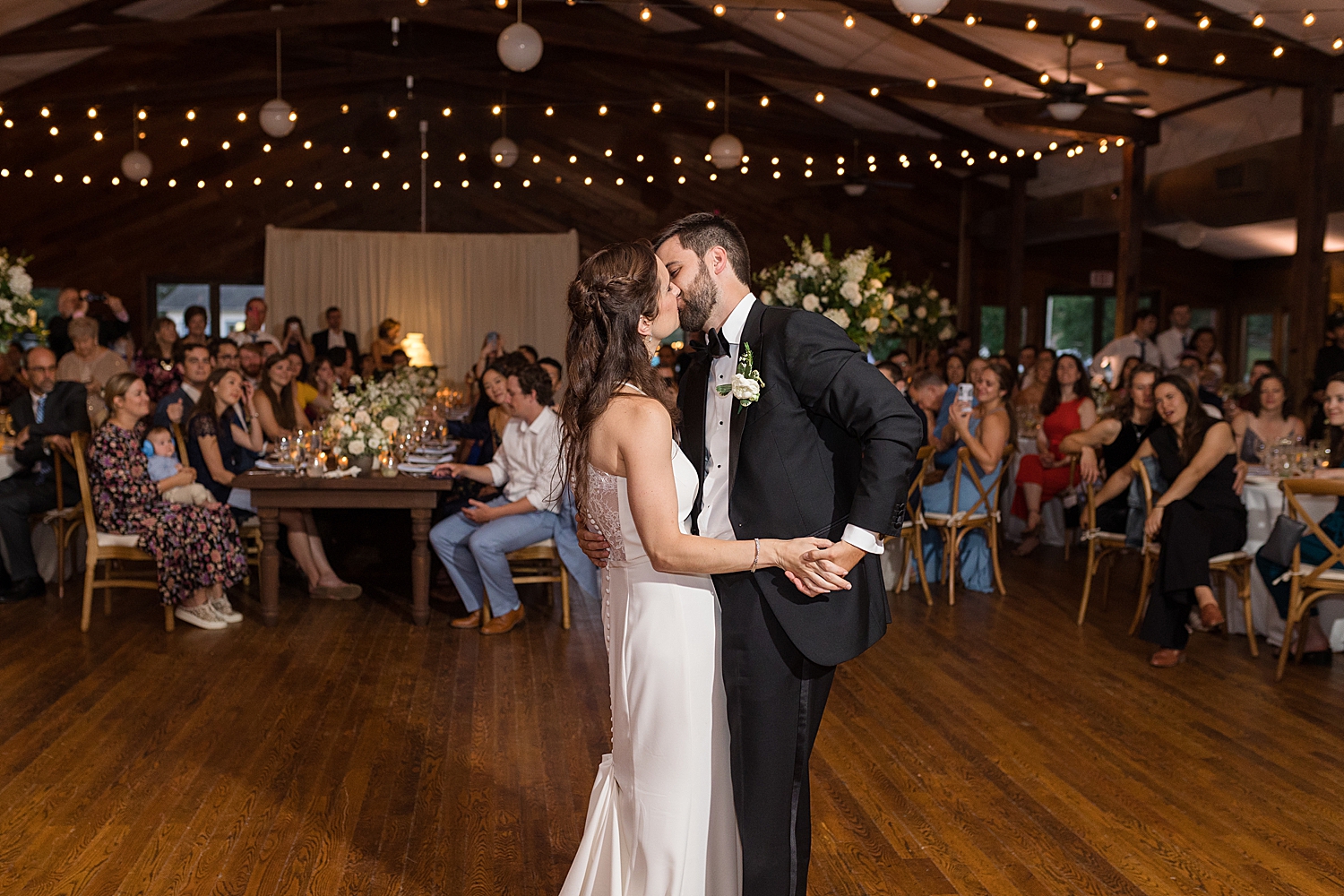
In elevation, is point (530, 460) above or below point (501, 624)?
above

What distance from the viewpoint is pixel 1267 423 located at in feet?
21.6

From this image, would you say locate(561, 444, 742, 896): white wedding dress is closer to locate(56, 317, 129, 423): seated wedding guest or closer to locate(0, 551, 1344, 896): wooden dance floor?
locate(0, 551, 1344, 896): wooden dance floor

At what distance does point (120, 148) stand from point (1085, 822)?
532 inches

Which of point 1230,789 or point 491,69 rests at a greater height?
point 491,69

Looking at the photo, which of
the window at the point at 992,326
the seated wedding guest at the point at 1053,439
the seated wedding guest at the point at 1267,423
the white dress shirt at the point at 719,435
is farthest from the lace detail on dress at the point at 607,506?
the window at the point at 992,326

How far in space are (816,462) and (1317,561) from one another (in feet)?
12.3

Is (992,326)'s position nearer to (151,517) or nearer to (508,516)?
(508,516)

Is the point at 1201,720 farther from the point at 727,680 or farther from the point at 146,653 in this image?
the point at 146,653

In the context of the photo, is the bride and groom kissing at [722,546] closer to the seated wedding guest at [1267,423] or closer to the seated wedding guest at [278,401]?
the seated wedding guest at [1267,423]

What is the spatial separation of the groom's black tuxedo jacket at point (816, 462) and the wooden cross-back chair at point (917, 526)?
3977mm

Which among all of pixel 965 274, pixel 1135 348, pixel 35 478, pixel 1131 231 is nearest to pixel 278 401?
pixel 35 478

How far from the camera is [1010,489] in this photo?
8438 mm

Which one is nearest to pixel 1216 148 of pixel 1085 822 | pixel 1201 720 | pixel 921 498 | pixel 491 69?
pixel 921 498

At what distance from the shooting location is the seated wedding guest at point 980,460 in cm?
664
